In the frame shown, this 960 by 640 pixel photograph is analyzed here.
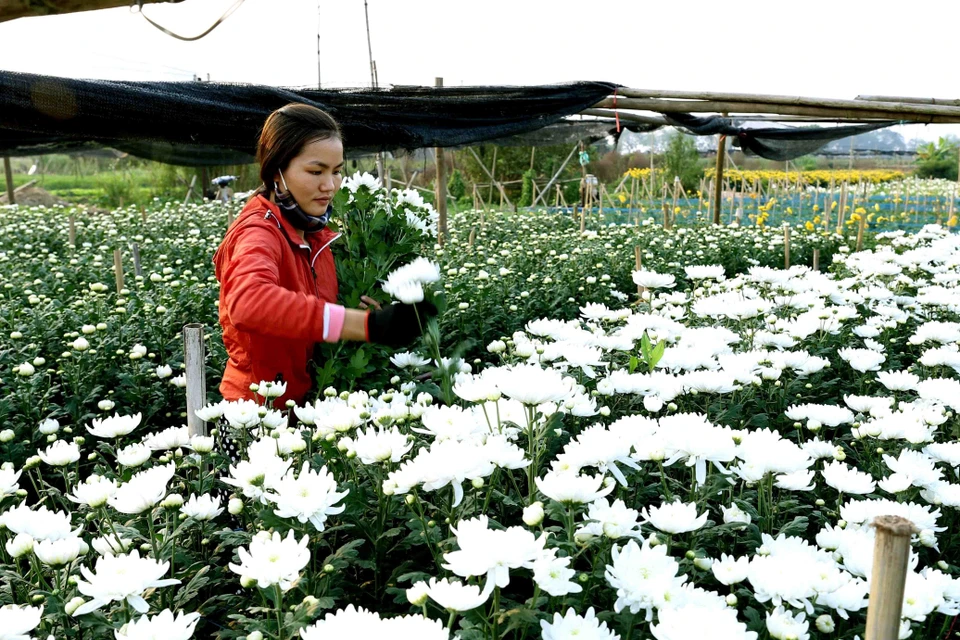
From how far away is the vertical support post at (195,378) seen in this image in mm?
1986

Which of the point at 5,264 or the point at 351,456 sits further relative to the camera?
the point at 5,264

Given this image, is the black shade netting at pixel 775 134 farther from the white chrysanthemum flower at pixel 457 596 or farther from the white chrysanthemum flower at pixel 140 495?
the white chrysanthemum flower at pixel 457 596

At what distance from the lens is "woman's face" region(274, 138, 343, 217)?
2217mm

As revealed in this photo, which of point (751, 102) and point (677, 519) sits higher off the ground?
point (751, 102)

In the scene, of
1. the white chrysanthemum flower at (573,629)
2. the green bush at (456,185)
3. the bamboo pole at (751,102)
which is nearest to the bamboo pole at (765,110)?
the bamboo pole at (751,102)

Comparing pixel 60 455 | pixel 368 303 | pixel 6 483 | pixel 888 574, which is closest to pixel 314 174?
pixel 368 303

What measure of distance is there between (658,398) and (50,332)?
9.08 ft

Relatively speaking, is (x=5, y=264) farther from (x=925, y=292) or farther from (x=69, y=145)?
(x=925, y=292)

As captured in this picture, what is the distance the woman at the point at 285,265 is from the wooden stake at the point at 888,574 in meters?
1.39

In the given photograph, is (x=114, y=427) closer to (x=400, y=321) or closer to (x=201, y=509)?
(x=201, y=509)

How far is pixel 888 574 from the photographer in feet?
2.44

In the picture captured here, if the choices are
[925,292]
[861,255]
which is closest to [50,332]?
[925,292]

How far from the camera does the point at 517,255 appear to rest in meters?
5.40

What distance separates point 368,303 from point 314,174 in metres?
0.38
